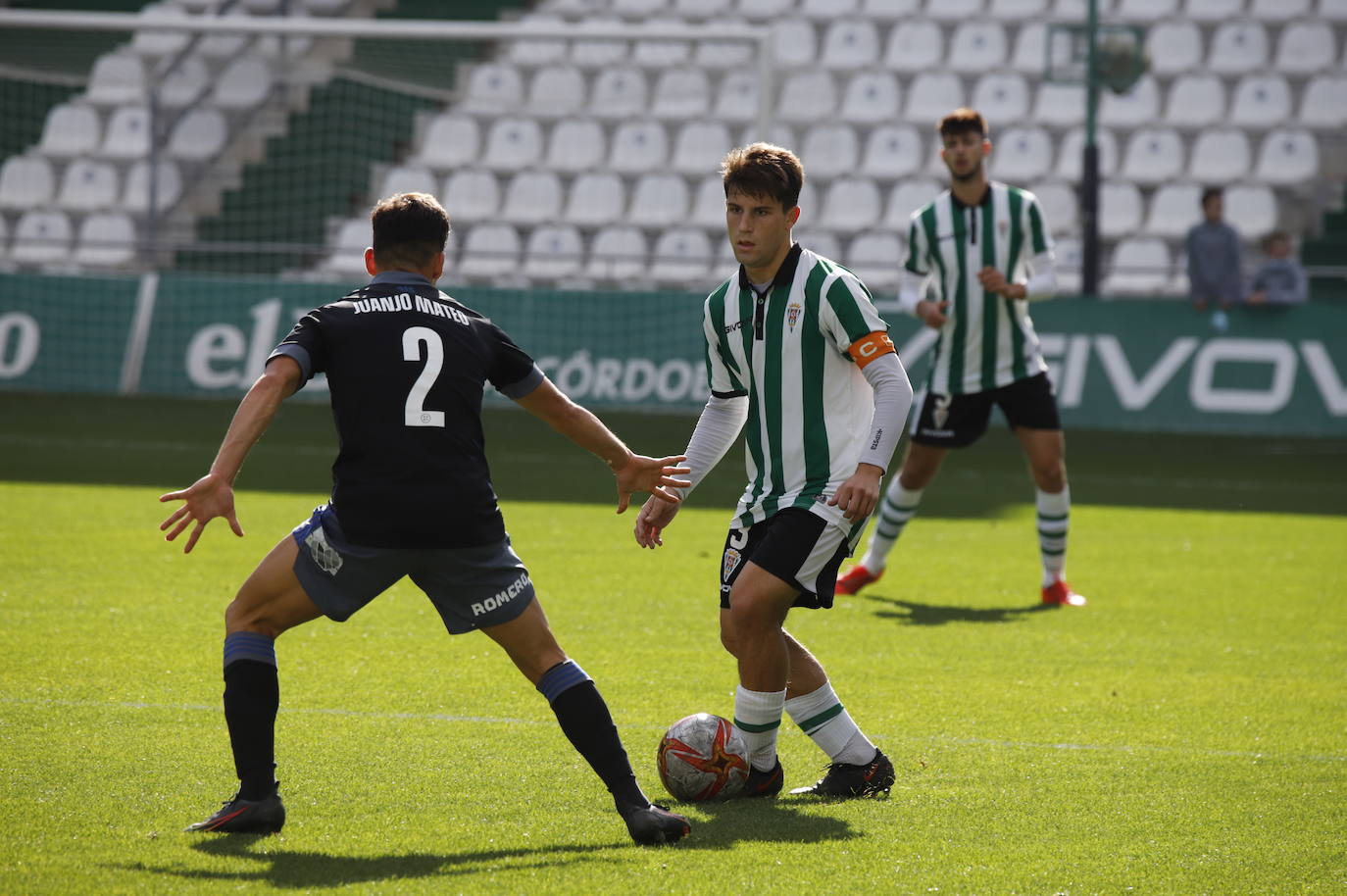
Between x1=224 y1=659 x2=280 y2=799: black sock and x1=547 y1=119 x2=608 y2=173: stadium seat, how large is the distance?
1622 centimetres

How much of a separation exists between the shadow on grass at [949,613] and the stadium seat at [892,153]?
12.8 meters

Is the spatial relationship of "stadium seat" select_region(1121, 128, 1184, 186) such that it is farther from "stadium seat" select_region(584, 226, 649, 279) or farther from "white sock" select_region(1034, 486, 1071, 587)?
"white sock" select_region(1034, 486, 1071, 587)

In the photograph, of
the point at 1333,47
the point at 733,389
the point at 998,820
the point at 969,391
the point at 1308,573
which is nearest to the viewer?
the point at 998,820

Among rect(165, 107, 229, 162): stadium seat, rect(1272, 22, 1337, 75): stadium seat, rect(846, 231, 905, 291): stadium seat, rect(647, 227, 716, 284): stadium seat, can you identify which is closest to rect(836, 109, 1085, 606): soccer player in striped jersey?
rect(647, 227, 716, 284): stadium seat

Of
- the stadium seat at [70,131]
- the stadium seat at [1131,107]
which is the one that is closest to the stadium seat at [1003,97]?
the stadium seat at [1131,107]

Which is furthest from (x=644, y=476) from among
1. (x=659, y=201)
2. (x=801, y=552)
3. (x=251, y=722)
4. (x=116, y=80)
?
(x=116, y=80)

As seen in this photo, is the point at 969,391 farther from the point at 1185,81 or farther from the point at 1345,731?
the point at 1185,81

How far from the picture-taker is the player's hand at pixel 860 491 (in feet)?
14.2

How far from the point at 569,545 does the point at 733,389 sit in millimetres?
4385

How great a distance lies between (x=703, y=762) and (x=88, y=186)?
56.3 ft

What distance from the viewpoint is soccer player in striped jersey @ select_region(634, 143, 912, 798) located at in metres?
4.47

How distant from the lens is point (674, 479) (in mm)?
4375

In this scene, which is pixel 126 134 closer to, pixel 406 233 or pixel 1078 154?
pixel 1078 154

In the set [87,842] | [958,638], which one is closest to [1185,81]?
[958,638]
